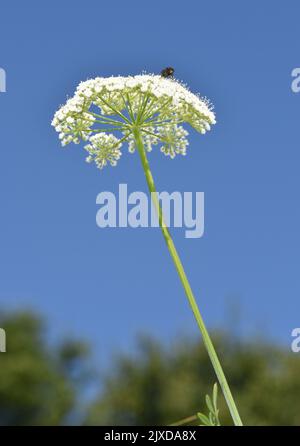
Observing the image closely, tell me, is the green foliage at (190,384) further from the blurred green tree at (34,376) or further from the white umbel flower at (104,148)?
the white umbel flower at (104,148)

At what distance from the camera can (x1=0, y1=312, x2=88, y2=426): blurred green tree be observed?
59.2 meters

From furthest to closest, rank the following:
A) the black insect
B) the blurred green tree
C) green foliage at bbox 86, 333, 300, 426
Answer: the blurred green tree, green foliage at bbox 86, 333, 300, 426, the black insect

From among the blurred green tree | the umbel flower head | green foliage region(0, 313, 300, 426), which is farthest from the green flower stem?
the blurred green tree

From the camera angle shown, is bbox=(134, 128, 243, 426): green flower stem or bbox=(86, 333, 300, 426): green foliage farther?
bbox=(86, 333, 300, 426): green foliage

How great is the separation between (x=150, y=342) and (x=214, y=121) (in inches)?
1895

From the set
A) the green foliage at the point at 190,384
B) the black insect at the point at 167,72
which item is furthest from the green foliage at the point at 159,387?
the black insect at the point at 167,72

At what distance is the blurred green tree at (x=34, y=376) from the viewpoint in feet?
194

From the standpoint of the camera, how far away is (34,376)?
62.5m

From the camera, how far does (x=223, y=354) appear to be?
53031mm

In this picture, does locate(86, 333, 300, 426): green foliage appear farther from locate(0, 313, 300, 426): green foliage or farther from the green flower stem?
the green flower stem

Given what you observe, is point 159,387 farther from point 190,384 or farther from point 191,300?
point 191,300

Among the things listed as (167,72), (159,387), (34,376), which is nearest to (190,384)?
(159,387)
